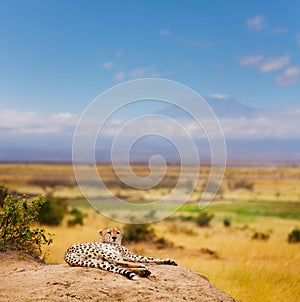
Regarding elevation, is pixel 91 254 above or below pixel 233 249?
above

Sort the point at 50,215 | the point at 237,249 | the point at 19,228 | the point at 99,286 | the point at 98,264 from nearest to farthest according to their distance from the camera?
the point at 99,286 < the point at 98,264 < the point at 19,228 < the point at 237,249 < the point at 50,215

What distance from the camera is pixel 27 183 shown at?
190 ft

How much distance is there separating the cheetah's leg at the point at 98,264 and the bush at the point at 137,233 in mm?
10955

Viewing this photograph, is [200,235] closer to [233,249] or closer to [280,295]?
[233,249]

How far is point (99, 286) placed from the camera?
19.7ft

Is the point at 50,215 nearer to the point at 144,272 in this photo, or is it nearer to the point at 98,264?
the point at 98,264

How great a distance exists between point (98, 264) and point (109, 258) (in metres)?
0.37

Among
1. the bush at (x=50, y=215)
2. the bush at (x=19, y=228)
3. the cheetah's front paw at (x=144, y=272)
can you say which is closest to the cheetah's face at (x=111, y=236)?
the bush at (x=19, y=228)

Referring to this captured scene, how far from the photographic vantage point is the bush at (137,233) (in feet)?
60.3

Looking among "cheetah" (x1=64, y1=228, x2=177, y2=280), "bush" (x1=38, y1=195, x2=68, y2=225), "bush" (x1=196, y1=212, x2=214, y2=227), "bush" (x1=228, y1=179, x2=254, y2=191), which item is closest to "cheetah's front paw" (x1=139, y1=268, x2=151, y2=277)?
"cheetah" (x1=64, y1=228, x2=177, y2=280)

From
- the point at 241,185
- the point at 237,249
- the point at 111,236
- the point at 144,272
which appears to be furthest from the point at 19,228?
the point at 241,185

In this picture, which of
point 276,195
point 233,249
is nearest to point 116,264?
point 233,249

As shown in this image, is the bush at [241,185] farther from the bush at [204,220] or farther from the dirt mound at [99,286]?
the dirt mound at [99,286]

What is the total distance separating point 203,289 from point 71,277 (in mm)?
1642
